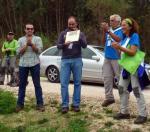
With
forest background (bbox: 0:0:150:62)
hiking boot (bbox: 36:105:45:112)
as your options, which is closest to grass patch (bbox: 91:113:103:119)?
hiking boot (bbox: 36:105:45:112)

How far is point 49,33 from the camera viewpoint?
120 ft

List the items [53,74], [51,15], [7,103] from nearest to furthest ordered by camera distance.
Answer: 1. [7,103]
2. [53,74]
3. [51,15]

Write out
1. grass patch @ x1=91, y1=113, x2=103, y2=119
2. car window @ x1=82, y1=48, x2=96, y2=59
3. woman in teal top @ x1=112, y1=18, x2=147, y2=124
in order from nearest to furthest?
woman in teal top @ x1=112, y1=18, x2=147, y2=124 < grass patch @ x1=91, y1=113, x2=103, y2=119 < car window @ x1=82, y1=48, x2=96, y2=59

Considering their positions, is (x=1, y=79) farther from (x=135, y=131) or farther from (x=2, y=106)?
(x=135, y=131)

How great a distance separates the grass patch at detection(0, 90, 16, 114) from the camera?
12.4m

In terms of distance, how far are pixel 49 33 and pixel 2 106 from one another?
78.5 ft

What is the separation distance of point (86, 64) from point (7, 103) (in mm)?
6719

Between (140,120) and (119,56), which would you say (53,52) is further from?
(140,120)

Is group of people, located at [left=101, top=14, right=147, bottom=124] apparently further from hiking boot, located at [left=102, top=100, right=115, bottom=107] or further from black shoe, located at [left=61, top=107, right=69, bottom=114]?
black shoe, located at [left=61, top=107, right=69, bottom=114]

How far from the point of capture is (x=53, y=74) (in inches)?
802

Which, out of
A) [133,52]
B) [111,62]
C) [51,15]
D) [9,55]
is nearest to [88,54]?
[9,55]

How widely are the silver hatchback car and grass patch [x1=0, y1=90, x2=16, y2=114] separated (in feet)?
Result: 18.8

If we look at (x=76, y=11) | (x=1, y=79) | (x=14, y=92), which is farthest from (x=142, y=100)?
(x=76, y=11)

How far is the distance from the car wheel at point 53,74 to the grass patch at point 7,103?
6.54m
